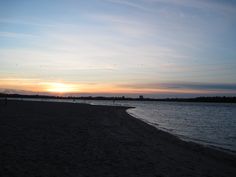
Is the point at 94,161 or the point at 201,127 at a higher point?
the point at 94,161

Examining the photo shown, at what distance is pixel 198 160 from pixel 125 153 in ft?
10.7

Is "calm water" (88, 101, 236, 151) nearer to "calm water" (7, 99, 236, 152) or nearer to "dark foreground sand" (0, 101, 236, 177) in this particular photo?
"calm water" (7, 99, 236, 152)

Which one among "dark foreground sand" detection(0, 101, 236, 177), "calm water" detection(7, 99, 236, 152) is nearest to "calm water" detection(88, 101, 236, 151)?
"calm water" detection(7, 99, 236, 152)

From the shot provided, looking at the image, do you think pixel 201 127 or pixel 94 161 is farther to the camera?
pixel 201 127

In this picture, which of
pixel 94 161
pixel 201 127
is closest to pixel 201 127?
pixel 201 127

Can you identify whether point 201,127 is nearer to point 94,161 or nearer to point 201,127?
point 201,127

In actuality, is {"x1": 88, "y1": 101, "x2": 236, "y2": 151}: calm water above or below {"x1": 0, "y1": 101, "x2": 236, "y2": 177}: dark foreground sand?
below

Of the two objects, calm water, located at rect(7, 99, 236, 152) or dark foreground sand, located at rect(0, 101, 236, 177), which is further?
calm water, located at rect(7, 99, 236, 152)

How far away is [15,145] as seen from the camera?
430 inches

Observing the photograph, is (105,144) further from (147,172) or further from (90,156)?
(147,172)

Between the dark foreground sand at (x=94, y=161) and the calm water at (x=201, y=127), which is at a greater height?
the dark foreground sand at (x=94, y=161)

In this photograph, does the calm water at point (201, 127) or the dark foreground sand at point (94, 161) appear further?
the calm water at point (201, 127)

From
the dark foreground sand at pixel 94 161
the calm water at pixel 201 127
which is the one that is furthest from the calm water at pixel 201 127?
the dark foreground sand at pixel 94 161

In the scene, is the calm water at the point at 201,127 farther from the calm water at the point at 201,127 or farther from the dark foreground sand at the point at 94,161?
the dark foreground sand at the point at 94,161
